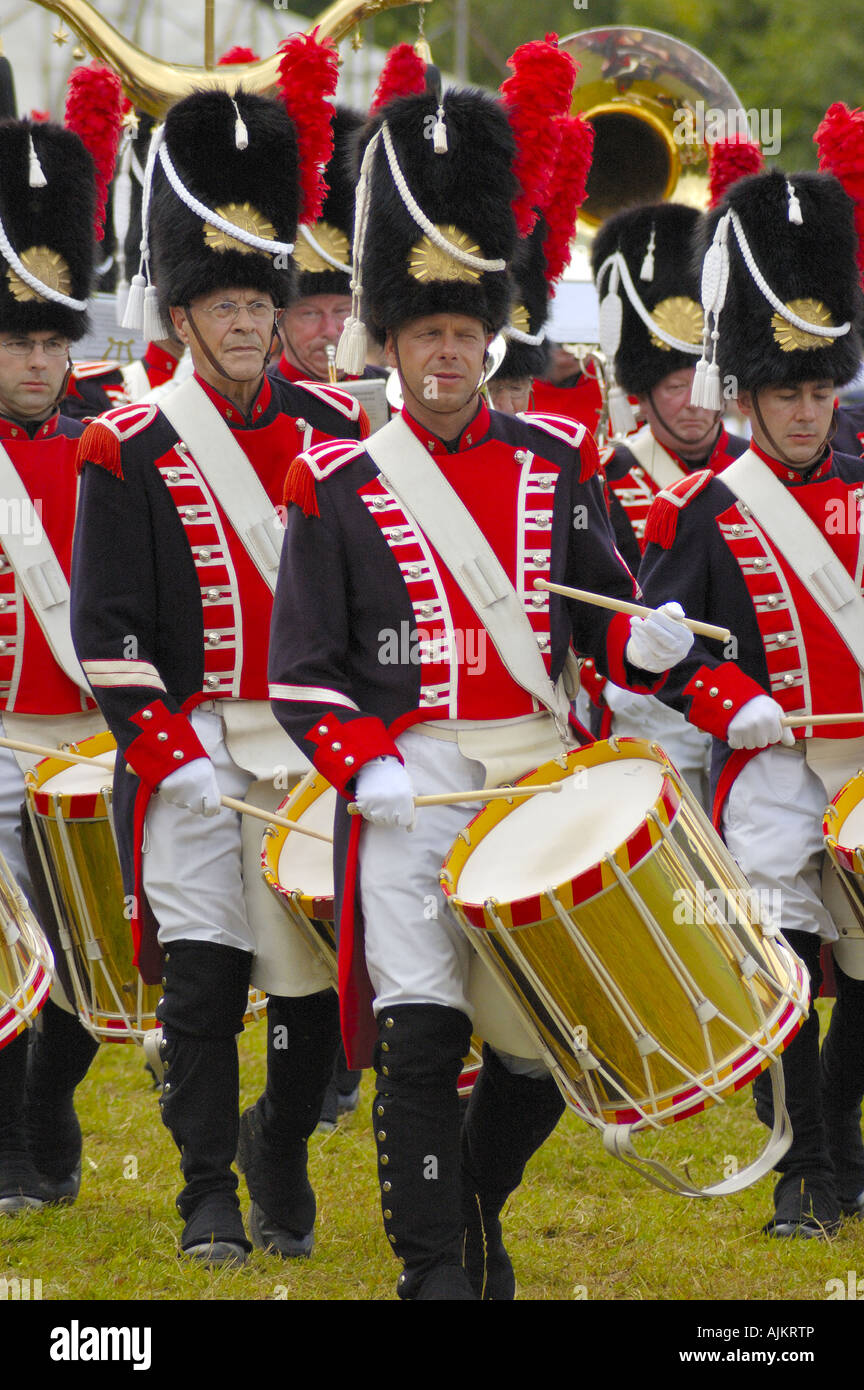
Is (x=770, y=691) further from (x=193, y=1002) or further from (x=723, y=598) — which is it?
(x=193, y=1002)

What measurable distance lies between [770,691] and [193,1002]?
1.49m

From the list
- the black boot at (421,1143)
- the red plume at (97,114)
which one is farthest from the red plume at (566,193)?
the black boot at (421,1143)

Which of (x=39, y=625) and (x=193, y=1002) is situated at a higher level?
(x=39, y=625)

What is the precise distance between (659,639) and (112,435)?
4.20ft

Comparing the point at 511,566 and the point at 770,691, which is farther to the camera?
the point at 770,691

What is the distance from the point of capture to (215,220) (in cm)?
483

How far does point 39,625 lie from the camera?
17.3 feet

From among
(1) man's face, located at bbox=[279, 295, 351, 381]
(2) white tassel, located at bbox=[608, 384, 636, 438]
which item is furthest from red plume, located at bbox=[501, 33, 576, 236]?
(2) white tassel, located at bbox=[608, 384, 636, 438]

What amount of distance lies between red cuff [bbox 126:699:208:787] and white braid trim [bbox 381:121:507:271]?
3.58 ft

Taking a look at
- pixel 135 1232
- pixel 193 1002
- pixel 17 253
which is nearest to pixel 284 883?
pixel 193 1002

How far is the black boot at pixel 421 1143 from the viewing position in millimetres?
3930

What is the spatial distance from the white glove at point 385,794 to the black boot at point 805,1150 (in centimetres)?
130

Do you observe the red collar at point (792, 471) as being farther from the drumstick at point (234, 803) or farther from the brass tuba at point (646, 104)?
the brass tuba at point (646, 104)
